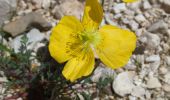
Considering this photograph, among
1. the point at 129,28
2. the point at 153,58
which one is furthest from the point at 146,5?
the point at 153,58

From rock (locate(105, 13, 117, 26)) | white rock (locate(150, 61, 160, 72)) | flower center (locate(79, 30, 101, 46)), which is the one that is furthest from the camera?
rock (locate(105, 13, 117, 26))

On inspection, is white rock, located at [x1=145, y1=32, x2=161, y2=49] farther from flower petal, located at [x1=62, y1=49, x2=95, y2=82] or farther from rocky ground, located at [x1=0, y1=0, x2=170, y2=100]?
flower petal, located at [x1=62, y1=49, x2=95, y2=82]

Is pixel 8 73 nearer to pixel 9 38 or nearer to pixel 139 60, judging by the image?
pixel 9 38

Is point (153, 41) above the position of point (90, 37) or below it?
below

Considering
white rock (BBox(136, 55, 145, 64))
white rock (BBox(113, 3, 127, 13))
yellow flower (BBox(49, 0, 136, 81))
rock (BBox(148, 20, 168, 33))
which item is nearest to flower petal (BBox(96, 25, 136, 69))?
yellow flower (BBox(49, 0, 136, 81))

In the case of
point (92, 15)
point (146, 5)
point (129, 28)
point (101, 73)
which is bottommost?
point (101, 73)

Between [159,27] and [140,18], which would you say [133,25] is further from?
[159,27]

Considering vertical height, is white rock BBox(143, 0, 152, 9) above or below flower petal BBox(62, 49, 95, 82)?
below
